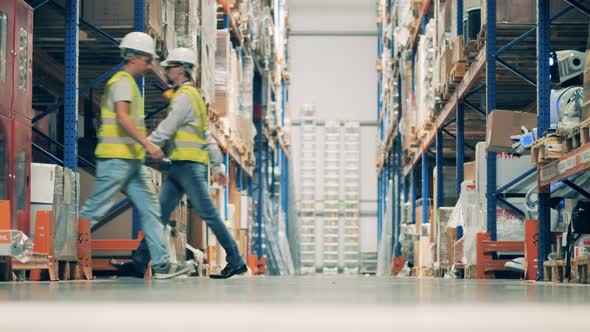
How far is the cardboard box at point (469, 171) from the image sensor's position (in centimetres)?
1034

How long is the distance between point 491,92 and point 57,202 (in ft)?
13.2

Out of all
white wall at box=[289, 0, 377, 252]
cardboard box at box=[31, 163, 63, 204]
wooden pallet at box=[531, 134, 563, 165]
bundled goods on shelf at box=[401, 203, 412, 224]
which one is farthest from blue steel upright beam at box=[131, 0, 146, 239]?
white wall at box=[289, 0, 377, 252]

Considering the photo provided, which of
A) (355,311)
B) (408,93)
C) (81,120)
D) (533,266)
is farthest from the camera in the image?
(408,93)

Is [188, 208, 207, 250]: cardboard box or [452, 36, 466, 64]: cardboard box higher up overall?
[452, 36, 466, 64]: cardboard box

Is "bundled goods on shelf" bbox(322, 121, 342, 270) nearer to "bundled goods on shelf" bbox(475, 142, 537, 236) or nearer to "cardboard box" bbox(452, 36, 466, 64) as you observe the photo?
"cardboard box" bbox(452, 36, 466, 64)

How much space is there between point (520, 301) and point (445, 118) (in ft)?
26.1

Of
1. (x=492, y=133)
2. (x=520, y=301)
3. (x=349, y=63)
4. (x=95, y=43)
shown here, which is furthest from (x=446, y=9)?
(x=349, y=63)

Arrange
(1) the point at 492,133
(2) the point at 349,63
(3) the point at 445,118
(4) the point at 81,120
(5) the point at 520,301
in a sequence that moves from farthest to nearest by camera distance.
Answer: (2) the point at 349,63 < (3) the point at 445,118 < (4) the point at 81,120 < (1) the point at 492,133 < (5) the point at 520,301

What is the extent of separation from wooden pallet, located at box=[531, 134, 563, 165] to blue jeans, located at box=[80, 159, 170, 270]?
2.73 metres

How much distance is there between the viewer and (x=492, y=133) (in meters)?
7.97

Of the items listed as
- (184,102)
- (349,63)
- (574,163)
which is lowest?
(574,163)

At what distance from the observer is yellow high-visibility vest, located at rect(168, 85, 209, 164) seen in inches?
239

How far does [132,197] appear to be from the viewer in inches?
224

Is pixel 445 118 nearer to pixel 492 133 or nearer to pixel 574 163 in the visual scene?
pixel 492 133
